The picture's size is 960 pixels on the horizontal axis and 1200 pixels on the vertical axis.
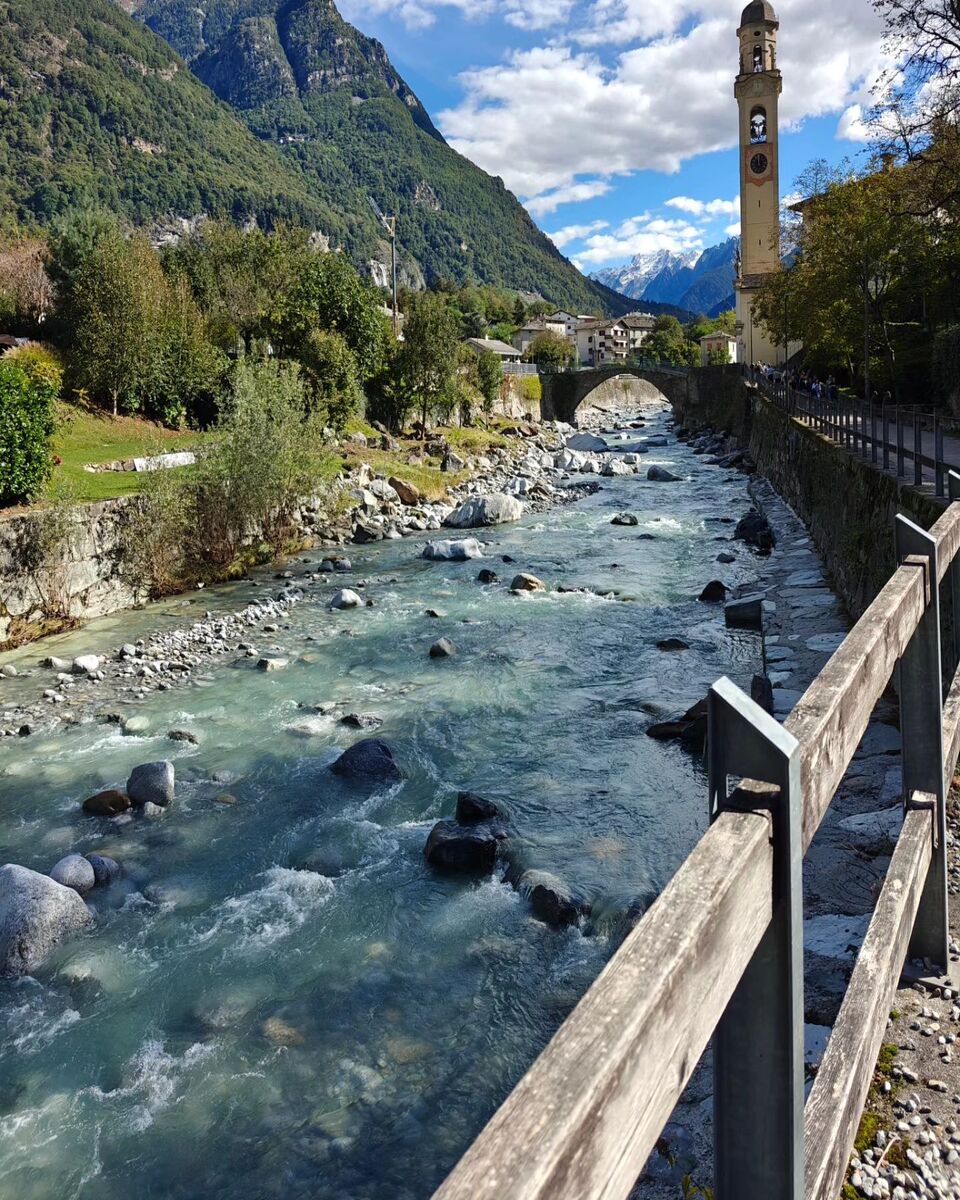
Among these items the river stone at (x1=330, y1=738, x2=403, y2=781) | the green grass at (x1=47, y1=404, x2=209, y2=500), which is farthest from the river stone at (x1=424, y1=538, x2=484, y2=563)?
the river stone at (x1=330, y1=738, x2=403, y2=781)

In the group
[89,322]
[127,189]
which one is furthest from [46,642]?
[127,189]

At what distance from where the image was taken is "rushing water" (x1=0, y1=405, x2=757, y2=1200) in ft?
18.4

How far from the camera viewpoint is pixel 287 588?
20703 millimetres

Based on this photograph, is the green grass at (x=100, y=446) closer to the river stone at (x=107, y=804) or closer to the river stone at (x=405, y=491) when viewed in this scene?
the river stone at (x=405, y=491)

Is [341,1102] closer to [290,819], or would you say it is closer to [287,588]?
[290,819]

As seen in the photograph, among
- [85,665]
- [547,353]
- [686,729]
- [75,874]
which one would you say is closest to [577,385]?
[547,353]

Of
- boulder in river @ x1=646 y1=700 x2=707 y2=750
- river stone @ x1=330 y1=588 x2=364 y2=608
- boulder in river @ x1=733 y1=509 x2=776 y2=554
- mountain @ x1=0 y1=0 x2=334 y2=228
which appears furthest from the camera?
mountain @ x1=0 y1=0 x2=334 y2=228

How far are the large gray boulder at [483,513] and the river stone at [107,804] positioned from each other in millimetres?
20315

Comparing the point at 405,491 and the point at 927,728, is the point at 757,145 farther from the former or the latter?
the point at 927,728

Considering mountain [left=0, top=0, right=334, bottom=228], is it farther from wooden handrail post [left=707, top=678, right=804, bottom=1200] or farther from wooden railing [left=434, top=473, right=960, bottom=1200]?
wooden handrail post [left=707, top=678, right=804, bottom=1200]

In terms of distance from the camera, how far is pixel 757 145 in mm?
81125

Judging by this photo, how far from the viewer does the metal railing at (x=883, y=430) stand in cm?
1093

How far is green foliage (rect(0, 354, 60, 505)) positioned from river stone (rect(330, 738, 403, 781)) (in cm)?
1150

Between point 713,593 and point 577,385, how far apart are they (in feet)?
208
